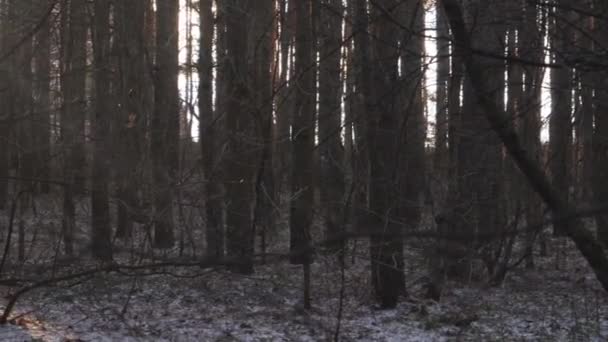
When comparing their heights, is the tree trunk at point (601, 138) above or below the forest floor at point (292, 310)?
above

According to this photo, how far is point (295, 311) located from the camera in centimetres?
883

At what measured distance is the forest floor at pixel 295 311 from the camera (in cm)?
795

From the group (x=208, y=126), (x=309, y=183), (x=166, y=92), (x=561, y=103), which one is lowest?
(x=309, y=183)

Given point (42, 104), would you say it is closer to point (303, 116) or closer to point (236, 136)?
point (236, 136)

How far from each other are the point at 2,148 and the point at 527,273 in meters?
8.09

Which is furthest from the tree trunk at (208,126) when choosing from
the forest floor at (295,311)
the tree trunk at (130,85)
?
the tree trunk at (130,85)

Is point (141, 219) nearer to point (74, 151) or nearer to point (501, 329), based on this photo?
point (74, 151)

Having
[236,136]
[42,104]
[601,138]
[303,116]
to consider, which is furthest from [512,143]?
[42,104]

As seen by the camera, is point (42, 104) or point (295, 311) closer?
point (295, 311)

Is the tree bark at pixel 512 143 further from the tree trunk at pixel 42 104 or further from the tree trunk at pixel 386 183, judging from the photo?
the tree trunk at pixel 42 104

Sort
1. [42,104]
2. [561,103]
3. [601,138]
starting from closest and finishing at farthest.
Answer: [561,103], [601,138], [42,104]

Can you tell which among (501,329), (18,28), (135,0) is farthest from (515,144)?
(135,0)

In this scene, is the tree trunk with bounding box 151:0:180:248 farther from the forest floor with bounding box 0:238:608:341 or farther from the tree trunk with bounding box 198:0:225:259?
the forest floor with bounding box 0:238:608:341

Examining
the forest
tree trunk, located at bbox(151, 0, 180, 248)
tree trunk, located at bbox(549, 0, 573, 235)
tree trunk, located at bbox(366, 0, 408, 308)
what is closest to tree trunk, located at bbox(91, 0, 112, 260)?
the forest
